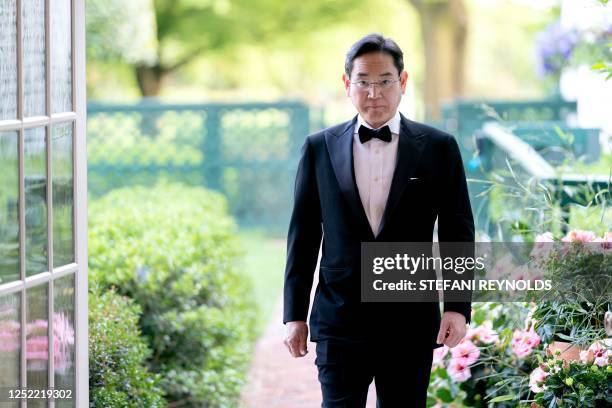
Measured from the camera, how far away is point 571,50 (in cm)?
945

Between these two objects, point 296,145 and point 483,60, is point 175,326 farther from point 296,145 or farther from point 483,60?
point 483,60

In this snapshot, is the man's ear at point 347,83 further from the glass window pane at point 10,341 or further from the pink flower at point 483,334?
the pink flower at point 483,334

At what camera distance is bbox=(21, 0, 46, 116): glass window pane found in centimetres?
337

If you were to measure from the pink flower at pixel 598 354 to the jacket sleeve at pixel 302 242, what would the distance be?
1.07 metres

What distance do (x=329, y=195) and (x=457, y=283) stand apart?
0.53 meters

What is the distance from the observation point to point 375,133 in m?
3.33

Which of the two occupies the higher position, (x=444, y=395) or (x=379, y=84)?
(x=379, y=84)

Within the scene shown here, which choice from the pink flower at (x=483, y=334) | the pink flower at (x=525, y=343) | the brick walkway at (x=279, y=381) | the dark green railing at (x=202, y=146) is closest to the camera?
the pink flower at (x=525, y=343)

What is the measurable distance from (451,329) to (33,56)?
170 centimetres

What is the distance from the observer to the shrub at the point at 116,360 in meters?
4.30

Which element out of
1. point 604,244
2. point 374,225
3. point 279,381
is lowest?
point 279,381

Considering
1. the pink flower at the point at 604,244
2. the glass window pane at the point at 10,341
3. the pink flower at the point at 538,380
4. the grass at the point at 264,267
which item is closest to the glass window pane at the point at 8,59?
the glass window pane at the point at 10,341

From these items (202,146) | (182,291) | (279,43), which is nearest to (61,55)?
(182,291)

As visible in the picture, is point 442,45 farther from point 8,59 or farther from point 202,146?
point 8,59
